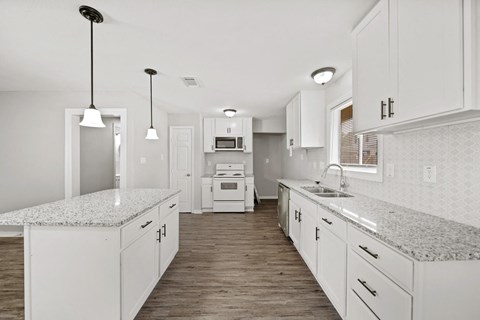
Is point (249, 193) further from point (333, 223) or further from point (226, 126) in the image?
point (333, 223)

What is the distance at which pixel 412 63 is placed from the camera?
1.14 meters

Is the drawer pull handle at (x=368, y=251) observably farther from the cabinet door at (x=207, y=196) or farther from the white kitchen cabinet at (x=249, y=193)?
the cabinet door at (x=207, y=196)

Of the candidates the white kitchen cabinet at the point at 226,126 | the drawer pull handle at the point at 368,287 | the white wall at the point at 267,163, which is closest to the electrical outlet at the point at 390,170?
the drawer pull handle at the point at 368,287

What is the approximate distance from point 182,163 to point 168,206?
278cm

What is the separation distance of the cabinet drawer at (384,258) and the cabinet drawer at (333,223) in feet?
0.42

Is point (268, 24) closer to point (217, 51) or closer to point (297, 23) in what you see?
point (297, 23)

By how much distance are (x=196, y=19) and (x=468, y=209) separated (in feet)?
A: 7.18

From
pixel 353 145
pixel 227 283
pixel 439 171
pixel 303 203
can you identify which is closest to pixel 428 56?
pixel 439 171

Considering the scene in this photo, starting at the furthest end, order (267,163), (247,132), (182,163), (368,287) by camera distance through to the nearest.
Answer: (267,163), (247,132), (182,163), (368,287)

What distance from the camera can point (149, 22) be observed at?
1614mm

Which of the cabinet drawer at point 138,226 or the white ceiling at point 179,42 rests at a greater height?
the white ceiling at point 179,42

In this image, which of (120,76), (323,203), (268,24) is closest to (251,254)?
(323,203)

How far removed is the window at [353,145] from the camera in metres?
2.14

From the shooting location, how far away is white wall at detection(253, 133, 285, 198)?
6.47 meters
